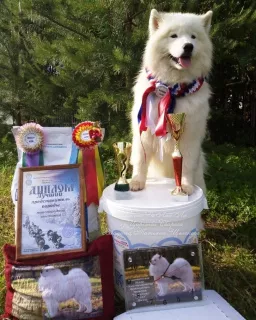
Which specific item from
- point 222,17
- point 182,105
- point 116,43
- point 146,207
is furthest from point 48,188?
point 222,17

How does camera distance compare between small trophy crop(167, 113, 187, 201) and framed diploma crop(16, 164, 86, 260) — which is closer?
framed diploma crop(16, 164, 86, 260)

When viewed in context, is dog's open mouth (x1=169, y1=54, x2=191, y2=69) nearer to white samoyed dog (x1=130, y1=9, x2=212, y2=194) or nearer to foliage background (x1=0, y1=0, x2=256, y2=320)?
white samoyed dog (x1=130, y1=9, x2=212, y2=194)

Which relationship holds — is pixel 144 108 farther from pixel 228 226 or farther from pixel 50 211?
pixel 228 226

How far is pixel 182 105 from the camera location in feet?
7.39

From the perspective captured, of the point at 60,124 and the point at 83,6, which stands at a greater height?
the point at 83,6

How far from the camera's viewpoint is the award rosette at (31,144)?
205 cm

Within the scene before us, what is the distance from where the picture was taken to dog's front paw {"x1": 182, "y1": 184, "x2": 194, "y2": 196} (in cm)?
215

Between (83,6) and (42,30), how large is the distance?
100cm

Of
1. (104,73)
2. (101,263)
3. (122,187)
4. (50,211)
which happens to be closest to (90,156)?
(122,187)

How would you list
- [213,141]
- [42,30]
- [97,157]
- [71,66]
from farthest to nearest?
[213,141], [42,30], [71,66], [97,157]

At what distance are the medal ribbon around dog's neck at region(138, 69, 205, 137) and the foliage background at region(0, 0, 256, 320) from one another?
0.98 meters

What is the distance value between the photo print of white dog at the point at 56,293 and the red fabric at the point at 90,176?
18.1 inches

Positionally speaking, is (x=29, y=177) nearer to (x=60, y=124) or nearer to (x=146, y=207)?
(x=146, y=207)

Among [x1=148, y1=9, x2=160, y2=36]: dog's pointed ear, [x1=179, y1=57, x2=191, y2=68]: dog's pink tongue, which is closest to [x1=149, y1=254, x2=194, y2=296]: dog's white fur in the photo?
[x1=179, y1=57, x2=191, y2=68]: dog's pink tongue
